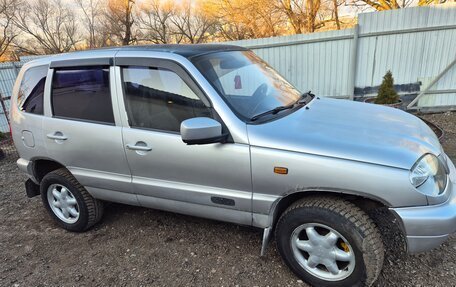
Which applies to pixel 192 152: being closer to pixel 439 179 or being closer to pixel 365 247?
pixel 365 247

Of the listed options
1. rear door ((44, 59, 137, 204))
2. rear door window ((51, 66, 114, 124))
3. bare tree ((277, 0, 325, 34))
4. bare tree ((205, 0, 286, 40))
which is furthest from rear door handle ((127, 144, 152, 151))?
bare tree ((205, 0, 286, 40))

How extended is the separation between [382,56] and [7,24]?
29.4m

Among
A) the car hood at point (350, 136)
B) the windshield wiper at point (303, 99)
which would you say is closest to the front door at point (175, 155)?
the car hood at point (350, 136)

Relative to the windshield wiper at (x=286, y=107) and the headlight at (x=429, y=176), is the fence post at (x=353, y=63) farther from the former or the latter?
the headlight at (x=429, y=176)

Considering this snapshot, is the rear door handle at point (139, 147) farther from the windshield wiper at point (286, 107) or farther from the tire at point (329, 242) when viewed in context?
the tire at point (329, 242)

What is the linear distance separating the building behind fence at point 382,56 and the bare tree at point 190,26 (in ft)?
65.2

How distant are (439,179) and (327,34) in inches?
253

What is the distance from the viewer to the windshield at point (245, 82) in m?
2.56

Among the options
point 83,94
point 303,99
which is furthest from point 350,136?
point 83,94

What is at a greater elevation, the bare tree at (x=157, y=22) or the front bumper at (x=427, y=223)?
the bare tree at (x=157, y=22)

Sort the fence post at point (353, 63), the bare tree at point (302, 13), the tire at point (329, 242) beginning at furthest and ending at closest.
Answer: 1. the bare tree at point (302, 13)
2. the fence post at point (353, 63)
3. the tire at point (329, 242)

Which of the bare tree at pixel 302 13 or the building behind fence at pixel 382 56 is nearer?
the building behind fence at pixel 382 56

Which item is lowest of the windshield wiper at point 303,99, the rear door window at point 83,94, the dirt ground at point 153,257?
the dirt ground at point 153,257

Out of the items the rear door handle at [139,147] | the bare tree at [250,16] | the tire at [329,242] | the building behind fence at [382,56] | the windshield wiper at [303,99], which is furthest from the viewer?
the bare tree at [250,16]
